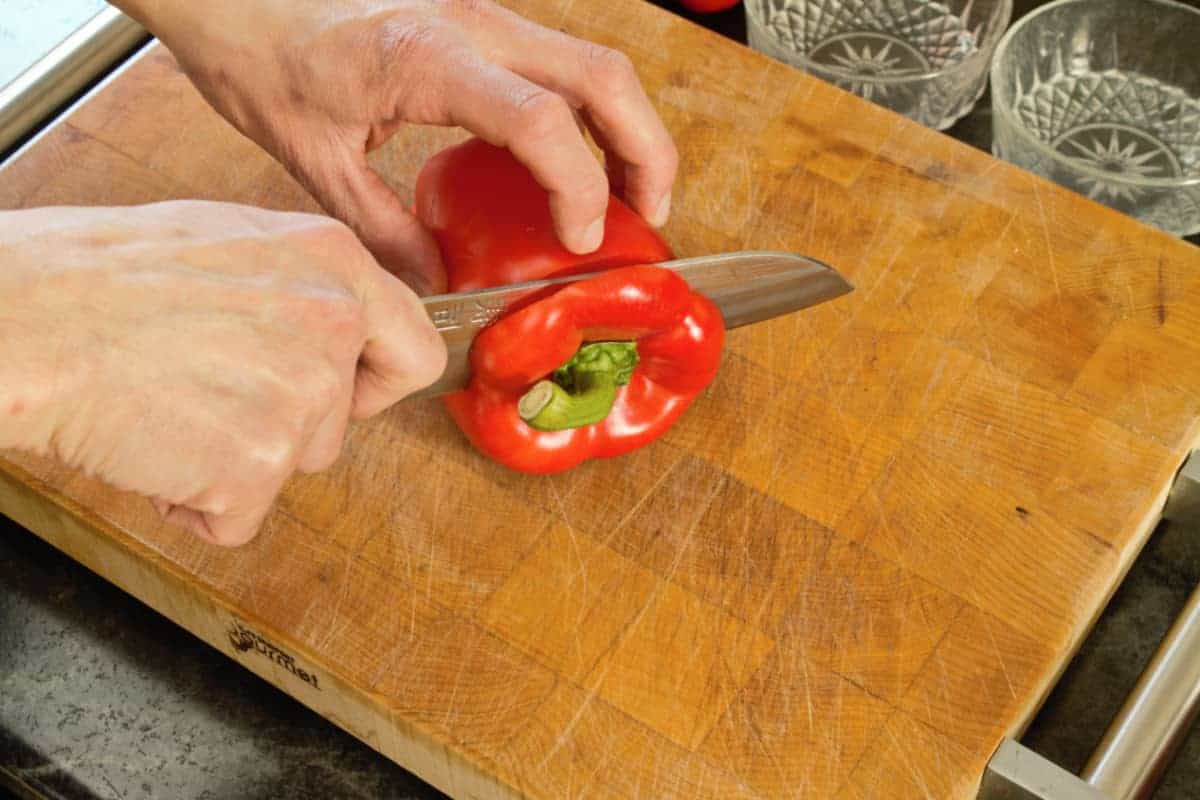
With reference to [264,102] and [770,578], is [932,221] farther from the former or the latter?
[264,102]

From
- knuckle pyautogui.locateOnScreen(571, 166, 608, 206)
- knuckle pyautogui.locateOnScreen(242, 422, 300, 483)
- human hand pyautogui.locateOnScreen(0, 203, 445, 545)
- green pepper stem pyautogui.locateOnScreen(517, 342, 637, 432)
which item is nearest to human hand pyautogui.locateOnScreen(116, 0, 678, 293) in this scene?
knuckle pyautogui.locateOnScreen(571, 166, 608, 206)

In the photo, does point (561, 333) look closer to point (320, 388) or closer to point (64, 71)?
point (320, 388)

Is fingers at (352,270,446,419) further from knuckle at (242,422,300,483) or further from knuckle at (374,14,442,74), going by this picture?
knuckle at (374,14,442,74)

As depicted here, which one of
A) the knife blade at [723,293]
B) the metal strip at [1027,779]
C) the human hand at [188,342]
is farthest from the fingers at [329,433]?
the metal strip at [1027,779]

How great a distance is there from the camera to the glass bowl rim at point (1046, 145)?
5.04ft

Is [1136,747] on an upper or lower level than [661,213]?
lower

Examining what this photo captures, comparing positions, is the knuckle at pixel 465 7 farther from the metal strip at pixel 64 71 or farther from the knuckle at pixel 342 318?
the metal strip at pixel 64 71

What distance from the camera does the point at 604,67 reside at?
130 cm

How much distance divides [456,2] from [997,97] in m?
0.68

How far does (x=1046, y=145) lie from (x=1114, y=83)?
24cm

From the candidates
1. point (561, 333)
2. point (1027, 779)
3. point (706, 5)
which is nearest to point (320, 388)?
point (561, 333)

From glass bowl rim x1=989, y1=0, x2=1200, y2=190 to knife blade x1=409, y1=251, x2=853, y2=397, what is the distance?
0.34 meters

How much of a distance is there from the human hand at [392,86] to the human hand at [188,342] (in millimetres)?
232

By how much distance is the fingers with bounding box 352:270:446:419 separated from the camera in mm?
1097
